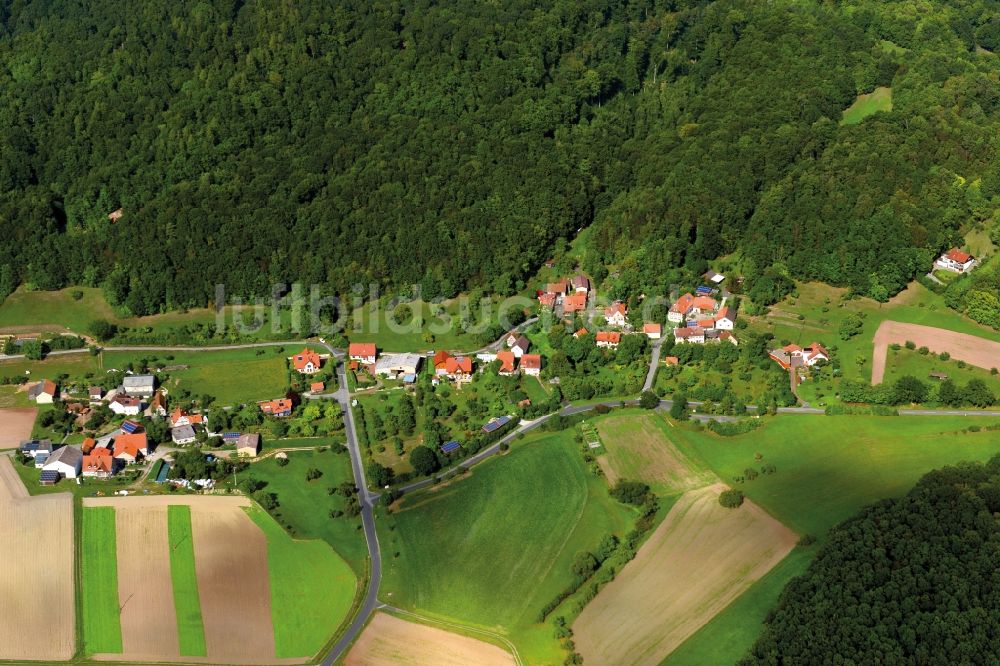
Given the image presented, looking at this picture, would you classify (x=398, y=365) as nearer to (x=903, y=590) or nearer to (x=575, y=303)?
(x=575, y=303)

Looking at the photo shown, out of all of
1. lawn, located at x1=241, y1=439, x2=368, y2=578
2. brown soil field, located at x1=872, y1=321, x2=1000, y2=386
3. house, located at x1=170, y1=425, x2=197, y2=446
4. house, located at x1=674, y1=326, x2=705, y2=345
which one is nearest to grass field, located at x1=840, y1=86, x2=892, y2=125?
brown soil field, located at x1=872, y1=321, x2=1000, y2=386

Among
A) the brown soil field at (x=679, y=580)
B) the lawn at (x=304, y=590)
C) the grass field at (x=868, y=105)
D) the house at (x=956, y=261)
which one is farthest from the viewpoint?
the grass field at (x=868, y=105)

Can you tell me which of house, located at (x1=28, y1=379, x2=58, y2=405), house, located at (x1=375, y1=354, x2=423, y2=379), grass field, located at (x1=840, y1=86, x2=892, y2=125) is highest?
grass field, located at (x1=840, y1=86, x2=892, y2=125)

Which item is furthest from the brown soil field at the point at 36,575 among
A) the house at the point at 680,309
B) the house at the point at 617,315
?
the house at the point at 680,309

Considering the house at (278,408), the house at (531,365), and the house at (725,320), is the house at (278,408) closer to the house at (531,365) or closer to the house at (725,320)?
the house at (531,365)

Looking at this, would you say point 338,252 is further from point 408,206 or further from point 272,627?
point 272,627

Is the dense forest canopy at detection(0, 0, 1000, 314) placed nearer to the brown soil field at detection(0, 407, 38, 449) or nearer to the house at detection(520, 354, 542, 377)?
the house at detection(520, 354, 542, 377)

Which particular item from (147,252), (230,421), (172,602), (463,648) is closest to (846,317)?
(463,648)
